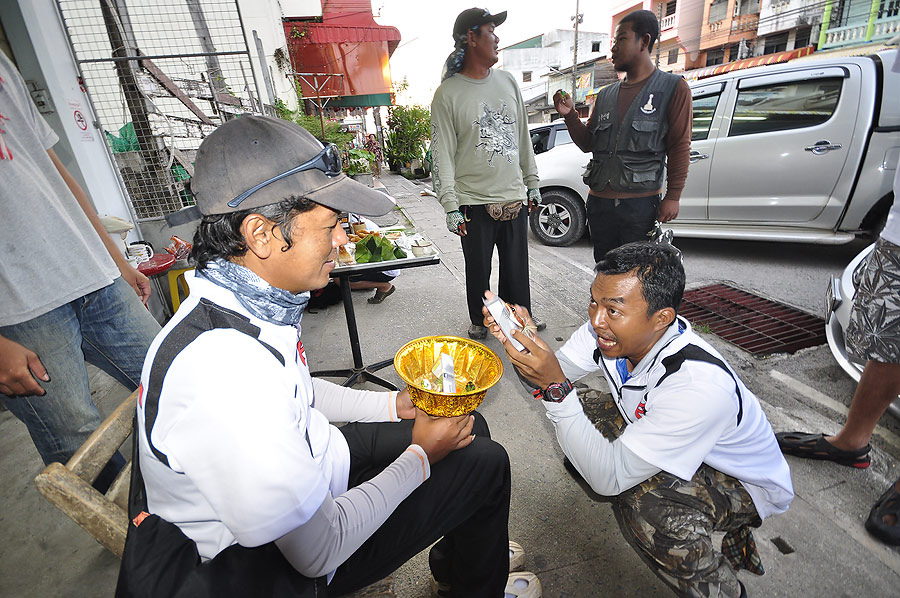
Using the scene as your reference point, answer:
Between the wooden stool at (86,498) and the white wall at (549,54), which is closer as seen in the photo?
the wooden stool at (86,498)

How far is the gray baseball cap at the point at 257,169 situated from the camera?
1002mm

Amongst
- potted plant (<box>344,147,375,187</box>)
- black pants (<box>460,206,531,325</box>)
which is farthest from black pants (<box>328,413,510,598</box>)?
potted plant (<box>344,147,375,187</box>)

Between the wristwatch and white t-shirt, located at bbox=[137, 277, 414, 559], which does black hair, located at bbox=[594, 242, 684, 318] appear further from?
white t-shirt, located at bbox=[137, 277, 414, 559]

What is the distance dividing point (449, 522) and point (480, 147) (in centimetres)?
245

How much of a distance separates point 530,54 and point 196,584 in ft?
115

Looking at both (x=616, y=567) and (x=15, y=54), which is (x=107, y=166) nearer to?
(x=15, y=54)

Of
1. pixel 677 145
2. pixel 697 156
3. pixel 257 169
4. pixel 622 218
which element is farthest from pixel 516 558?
pixel 697 156

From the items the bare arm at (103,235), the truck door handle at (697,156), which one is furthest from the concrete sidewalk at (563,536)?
the truck door handle at (697,156)

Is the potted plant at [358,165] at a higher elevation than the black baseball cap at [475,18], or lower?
lower

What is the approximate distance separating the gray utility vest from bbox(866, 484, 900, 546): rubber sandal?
201 centimetres

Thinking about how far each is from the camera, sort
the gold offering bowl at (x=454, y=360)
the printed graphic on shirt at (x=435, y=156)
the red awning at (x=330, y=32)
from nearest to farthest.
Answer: the gold offering bowl at (x=454, y=360) → the printed graphic on shirt at (x=435, y=156) → the red awning at (x=330, y=32)

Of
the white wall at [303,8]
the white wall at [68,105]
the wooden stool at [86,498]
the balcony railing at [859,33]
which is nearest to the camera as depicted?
the wooden stool at [86,498]

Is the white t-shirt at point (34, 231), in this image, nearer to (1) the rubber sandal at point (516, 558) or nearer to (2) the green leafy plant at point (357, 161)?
(1) the rubber sandal at point (516, 558)

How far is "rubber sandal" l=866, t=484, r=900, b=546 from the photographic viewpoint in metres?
1.69
